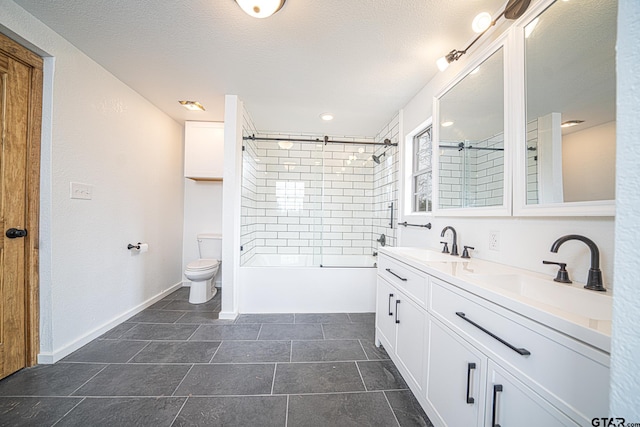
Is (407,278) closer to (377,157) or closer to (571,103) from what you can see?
(571,103)

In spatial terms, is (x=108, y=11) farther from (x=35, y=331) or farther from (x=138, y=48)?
(x=35, y=331)

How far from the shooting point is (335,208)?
3682 millimetres

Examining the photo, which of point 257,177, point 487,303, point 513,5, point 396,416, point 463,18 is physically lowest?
point 396,416

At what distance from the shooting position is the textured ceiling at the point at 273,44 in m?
1.42

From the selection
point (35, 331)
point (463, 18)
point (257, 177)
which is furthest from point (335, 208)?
point (35, 331)

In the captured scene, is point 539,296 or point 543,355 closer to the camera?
point 543,355

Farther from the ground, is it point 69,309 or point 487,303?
point 487,303

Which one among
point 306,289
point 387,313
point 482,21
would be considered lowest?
point 306,289

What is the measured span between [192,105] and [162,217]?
4.79ft

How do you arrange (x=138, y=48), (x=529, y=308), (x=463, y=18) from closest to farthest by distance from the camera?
(x=529, y=308)
(x=463, y=18)
(x=138, y=48)

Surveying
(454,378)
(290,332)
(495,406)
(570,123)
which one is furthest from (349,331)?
(570,123)

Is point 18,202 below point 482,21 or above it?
below

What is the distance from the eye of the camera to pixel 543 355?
69 centimetres

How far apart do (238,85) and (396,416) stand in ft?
9.46
